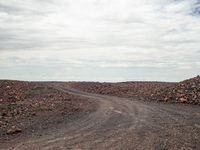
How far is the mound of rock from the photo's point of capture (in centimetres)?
2884

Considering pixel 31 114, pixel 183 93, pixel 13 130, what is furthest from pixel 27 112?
pixel 183 93

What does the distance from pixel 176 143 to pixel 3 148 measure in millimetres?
6563

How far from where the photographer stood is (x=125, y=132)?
638 inches

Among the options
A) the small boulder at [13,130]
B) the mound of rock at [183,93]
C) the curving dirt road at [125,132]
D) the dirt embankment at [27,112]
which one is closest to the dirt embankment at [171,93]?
the mound of rock at [183,93]

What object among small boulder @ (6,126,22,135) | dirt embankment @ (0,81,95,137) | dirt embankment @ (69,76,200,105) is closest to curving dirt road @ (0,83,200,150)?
small boulder @ (6,126,22,135)

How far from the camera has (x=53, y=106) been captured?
25812mm

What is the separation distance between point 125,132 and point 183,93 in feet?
51.6

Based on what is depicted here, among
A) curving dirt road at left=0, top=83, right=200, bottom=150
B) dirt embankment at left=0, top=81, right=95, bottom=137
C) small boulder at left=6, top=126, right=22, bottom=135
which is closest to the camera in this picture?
curving dirt road at left=0, top=83, right=200, bottom=150

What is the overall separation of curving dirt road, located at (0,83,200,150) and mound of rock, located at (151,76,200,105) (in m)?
5.79

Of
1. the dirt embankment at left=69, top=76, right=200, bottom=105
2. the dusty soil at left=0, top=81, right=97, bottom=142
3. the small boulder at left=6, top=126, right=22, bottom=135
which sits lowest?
the small boulder at left=6, top=126, right=22, bottom=135

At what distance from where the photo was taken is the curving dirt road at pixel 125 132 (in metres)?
13.9

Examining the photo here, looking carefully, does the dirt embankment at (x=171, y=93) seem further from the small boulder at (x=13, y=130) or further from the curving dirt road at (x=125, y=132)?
the small boulder at (x=13, y=130)

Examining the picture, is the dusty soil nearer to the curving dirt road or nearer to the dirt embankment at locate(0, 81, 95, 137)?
the dirt embankment at locate(0, 81, 95, 137)

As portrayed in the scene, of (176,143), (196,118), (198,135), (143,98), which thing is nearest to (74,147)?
(176,143)
